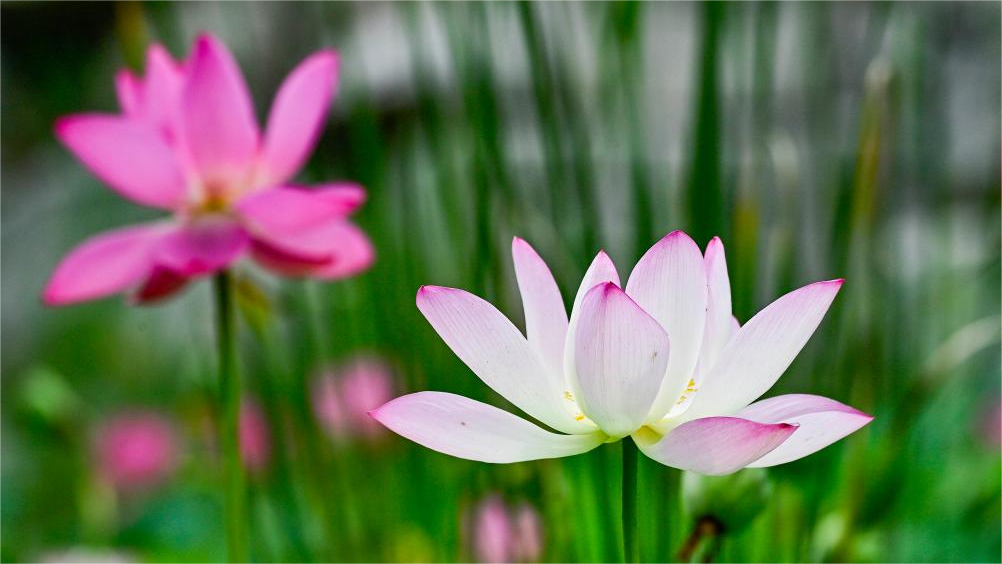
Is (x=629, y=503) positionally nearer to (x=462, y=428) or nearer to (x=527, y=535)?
(x=462, y=428)

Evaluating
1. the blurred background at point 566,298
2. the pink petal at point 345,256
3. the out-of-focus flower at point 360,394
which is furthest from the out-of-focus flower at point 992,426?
the pink petal at point 345,256

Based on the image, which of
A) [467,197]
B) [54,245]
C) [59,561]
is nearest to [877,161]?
[467,197]

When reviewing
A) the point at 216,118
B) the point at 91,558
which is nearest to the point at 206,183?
the point at 216,118

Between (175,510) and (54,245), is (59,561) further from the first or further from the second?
(54,245)

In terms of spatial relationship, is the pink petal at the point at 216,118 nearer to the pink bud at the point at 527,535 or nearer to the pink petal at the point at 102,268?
the pink petal at the point at 102,268

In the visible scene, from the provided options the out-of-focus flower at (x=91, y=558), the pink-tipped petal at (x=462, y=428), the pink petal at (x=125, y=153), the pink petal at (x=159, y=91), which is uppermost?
the pink petal at (x=159, y=91)

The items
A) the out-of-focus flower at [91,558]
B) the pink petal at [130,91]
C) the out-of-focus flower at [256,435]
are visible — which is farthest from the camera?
the out-of-focus flower at [256,435]
